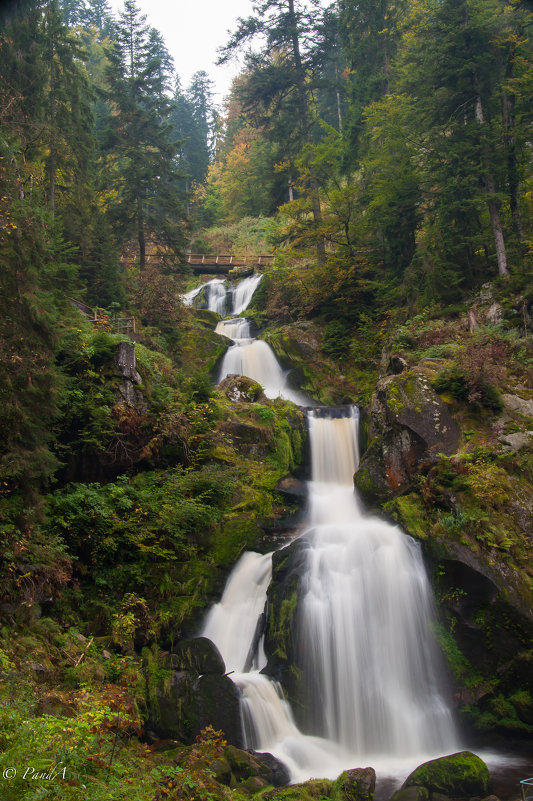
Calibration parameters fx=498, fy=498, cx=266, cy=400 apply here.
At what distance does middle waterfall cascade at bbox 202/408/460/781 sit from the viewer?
Result: 7.96 m

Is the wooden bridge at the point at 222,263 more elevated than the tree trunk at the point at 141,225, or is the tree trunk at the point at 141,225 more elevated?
the wooden bridge at the point at 222,263

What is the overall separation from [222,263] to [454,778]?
93.0 feet

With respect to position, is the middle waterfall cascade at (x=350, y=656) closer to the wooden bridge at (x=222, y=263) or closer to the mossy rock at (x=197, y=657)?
the mossy rock at (x=197, y=657)

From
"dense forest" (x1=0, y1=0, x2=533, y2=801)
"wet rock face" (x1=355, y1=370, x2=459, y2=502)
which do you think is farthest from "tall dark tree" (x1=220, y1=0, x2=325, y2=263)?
"wet rock face" (x1=355, y1=370, x2=459, y2=502)

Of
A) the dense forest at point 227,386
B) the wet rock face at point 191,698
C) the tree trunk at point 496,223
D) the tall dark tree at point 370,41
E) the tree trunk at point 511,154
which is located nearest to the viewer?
the dense forest at point 227,386

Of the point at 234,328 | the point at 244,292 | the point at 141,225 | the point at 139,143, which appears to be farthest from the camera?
the point at 244,292

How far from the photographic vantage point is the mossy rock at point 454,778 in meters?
6.64

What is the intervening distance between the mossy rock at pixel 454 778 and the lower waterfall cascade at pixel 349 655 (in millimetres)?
814

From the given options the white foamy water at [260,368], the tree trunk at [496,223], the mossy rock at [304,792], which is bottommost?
the mossy rock at [304,792]

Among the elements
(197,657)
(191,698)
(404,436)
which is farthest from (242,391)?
(191,698)

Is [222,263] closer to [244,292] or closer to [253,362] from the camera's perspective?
[244,292]

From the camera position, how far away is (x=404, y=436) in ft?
38.6

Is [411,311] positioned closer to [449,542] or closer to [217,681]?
[449,542]

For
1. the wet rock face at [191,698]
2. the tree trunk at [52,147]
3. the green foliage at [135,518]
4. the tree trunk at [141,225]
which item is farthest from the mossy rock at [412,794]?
the tree trunk at [141,225]
